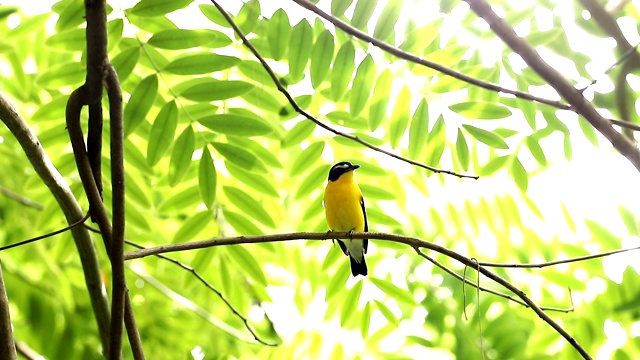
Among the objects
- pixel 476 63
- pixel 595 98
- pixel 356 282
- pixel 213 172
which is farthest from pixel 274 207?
pixel 595 98

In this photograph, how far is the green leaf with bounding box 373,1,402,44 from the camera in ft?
10.9

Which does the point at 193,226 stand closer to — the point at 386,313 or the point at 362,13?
the point at 386,313

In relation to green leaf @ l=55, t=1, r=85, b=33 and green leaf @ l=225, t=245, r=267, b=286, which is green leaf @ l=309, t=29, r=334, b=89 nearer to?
green leaf @ l=225, t=245, r=267, b=286

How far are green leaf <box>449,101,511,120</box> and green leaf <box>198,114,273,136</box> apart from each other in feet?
3.27

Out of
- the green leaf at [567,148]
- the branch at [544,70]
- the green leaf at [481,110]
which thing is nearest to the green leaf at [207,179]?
the green leaf at [481,110]

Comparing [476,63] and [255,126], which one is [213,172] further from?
[476,63]

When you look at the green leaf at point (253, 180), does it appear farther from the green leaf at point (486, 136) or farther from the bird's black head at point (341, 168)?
the green leaf at point (486, 136)

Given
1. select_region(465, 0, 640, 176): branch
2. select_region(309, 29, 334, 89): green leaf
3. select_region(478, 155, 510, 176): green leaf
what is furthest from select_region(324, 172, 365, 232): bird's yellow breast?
select_region(465, 0, 640, 176): branch

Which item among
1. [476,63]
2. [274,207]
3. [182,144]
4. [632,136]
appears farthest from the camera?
[274,207]

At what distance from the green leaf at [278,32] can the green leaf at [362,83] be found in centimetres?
40

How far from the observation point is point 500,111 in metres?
3.41

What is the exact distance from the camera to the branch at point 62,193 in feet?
7.41

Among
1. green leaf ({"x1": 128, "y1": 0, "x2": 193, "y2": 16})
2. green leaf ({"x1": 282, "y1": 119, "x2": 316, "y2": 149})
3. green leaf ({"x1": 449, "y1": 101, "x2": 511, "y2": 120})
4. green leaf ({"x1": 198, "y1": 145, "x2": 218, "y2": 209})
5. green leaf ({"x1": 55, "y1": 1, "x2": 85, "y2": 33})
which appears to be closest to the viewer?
green leaf ({"x1": 128, "y1": 0, "x2": 193, "y2": 16})

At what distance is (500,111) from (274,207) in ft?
5.15
